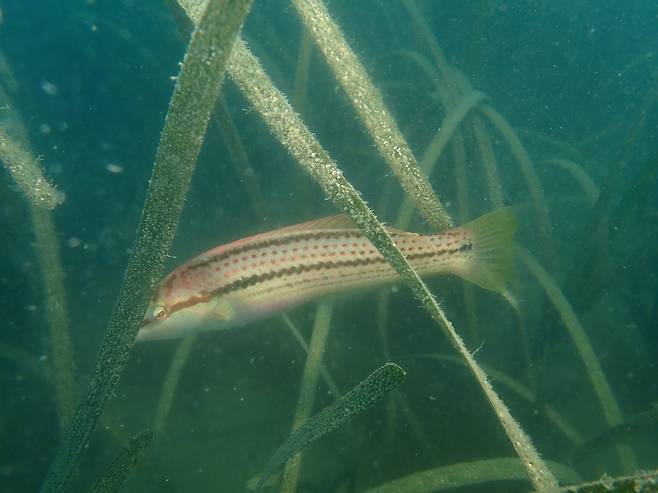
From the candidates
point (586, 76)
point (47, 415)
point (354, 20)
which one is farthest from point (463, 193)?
point (586, 76)

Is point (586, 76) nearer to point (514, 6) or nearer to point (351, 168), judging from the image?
point (514, 6)

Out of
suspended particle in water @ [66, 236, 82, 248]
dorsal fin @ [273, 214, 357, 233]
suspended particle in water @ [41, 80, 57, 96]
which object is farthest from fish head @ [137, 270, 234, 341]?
suspended particle in water @ [41, 80, 57, 96]

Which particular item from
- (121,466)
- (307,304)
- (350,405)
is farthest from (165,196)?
(307,304)

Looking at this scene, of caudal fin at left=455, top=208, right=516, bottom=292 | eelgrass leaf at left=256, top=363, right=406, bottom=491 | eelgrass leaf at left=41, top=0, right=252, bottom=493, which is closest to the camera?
eelgrass leaf at left=41, top=0, right=252, bottom=493

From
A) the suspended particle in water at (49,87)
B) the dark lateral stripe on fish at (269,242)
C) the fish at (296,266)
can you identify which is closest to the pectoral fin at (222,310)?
the fish at (296,266)

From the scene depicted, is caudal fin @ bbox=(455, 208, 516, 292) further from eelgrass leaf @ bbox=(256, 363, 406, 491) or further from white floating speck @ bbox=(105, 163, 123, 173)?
white floating speck @ bbox=(105, 163, 123, 173)
